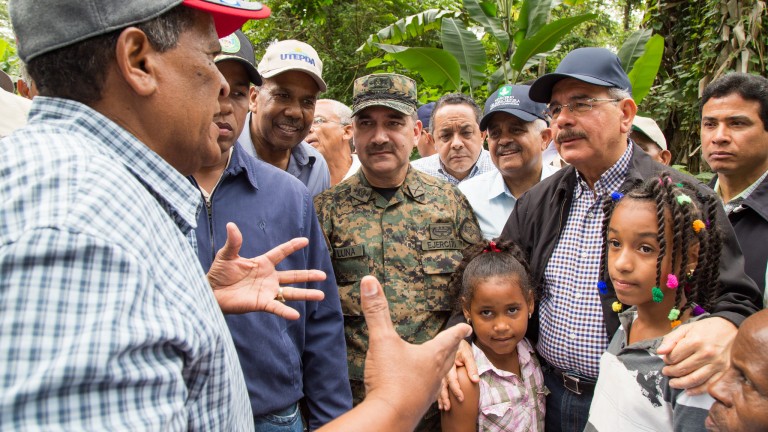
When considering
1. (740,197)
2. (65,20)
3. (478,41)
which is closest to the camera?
(65,20)

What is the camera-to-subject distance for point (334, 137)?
4852 mm

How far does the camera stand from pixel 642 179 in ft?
8.63

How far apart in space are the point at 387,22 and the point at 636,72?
19.2 ft

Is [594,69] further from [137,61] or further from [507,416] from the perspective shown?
[137,61]

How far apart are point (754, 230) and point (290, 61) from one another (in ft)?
9.08

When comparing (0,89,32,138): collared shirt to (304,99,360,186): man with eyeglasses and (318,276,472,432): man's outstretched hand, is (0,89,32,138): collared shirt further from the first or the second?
(318,276,472,432): man's outstretched hand

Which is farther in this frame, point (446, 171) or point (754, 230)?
point (446, 171)

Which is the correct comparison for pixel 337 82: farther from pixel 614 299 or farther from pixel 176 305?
pixel 176 305

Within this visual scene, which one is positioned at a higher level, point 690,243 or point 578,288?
point 690,243

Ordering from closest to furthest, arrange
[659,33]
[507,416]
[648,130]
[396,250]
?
1. [507,416]
2. [396,250]
3. [648,130]
4. [659,33]

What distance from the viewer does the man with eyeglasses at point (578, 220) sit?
8.46ft

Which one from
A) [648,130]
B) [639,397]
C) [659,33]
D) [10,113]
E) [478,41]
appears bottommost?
[639,397]

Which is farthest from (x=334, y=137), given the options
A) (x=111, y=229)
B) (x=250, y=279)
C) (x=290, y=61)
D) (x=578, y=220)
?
(x=111, y=229)

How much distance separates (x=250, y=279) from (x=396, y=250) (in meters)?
1.26
